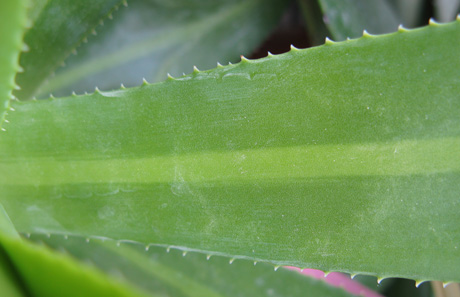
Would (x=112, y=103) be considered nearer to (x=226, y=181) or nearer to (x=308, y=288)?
(x=226, y=181)

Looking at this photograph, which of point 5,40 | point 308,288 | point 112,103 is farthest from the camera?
point 308,288

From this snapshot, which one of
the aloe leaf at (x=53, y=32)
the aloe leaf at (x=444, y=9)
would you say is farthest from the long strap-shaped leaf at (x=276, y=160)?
the aloe leaf at (x=444, y=9)

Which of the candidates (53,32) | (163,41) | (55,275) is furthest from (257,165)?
(163,41)

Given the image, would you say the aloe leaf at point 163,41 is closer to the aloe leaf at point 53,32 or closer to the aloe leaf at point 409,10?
the aloe leaf at point 53,32

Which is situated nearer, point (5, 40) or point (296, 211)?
point (5, 40)

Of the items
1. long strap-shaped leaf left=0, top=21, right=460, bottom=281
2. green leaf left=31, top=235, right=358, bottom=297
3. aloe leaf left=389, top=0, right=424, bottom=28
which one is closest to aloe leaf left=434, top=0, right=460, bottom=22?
aloe leaf left=389, top=0, right=424, bottom=28

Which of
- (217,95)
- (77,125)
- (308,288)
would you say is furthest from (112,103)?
(308,288)
